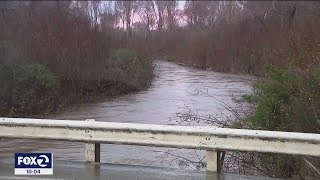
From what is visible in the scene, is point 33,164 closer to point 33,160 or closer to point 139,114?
point 33,160

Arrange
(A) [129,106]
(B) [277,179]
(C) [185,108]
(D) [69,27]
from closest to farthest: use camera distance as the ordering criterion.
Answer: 1. (B) [277,179]
2. (C) [185,108]
3. (A) [129,106]
4. (D) [69,27]

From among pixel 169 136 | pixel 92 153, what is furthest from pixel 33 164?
pixel 169 136

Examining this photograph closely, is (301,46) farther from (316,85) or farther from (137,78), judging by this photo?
(137,78)

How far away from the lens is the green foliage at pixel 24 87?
1766 centimetres

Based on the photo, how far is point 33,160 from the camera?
20.0 feet

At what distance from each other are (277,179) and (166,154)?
3.22m

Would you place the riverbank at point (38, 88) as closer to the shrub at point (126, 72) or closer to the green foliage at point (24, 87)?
the green foliage at point (24, 87)

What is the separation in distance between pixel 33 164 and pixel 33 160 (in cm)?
5

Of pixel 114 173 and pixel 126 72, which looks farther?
pixel 126 72

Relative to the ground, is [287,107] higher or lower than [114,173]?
higher

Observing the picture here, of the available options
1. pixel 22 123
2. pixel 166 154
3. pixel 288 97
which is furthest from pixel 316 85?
pixel 22 123

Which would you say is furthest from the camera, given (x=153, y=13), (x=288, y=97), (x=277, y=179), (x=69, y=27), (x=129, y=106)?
(x=153, y=13)

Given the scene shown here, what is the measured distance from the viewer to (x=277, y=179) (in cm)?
621

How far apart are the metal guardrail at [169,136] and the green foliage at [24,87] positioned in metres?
10.6
